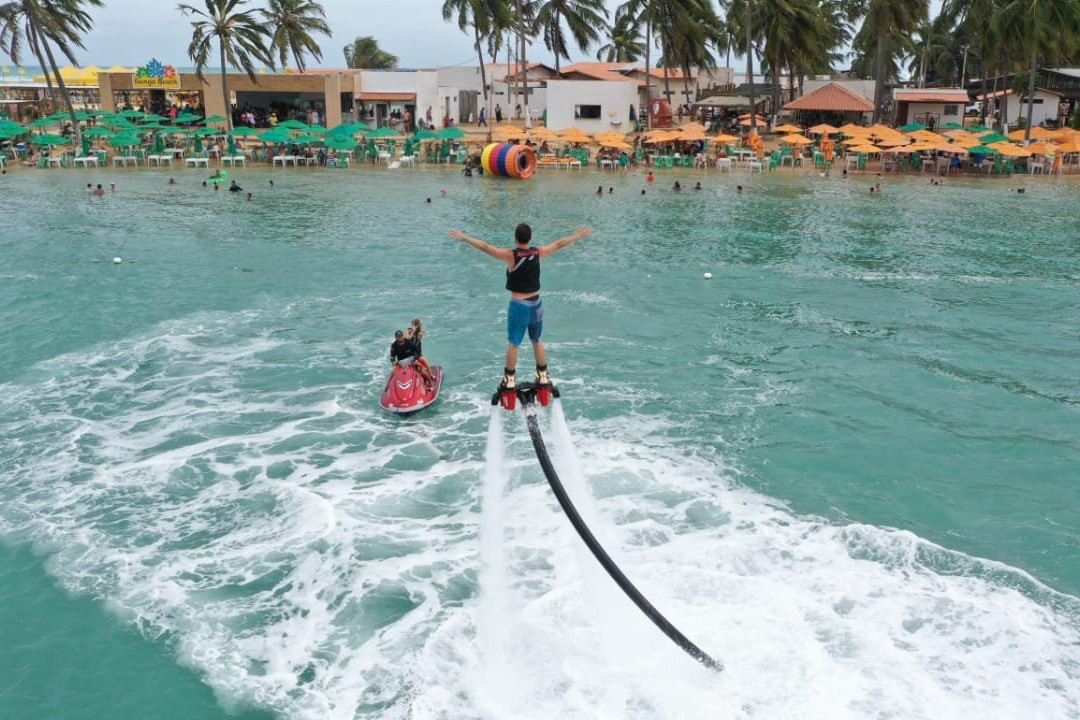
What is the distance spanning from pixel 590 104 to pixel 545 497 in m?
50.9

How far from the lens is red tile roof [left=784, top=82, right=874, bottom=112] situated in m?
56.8

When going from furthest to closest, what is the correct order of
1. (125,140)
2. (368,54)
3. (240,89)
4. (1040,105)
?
(368,54) → (1040,105) → (240,89) → (125,140)

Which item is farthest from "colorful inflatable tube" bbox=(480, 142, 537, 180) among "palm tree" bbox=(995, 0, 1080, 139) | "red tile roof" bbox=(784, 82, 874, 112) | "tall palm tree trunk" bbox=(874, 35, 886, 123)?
"palm tree" bbox=(995, 0, 1080, 139)

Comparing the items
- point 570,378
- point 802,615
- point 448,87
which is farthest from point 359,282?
point 448,87

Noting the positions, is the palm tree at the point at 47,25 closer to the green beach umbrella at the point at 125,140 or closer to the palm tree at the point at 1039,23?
the green beach umbrella at the point at 125,140

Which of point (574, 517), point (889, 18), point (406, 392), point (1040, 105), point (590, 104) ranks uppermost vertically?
→ point (889, 18)

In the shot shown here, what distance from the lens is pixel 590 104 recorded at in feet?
193

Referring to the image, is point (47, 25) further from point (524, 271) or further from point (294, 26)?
point (524, 271)

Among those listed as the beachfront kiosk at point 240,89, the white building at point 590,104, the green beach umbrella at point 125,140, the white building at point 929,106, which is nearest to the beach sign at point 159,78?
the beachfront kiosk at point 240,89

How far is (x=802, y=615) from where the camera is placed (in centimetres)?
925

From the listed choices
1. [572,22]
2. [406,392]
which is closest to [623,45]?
[572,22]

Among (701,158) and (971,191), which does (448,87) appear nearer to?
(701,158)

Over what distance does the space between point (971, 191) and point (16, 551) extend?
4095 centimetres

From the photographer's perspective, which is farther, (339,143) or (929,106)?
(929,106)
